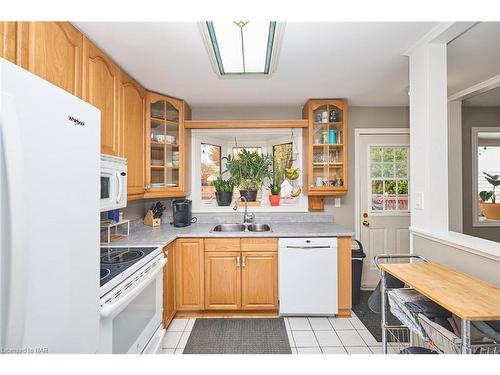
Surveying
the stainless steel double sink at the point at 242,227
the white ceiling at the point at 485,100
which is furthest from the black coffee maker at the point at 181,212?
the white ceiling at the point at 485,100

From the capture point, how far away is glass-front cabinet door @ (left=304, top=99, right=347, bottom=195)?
2.71 metres

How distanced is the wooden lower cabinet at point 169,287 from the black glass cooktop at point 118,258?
358 mm

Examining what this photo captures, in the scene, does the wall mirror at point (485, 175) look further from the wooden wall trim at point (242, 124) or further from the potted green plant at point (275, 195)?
the potted green plant at point (275, 195)

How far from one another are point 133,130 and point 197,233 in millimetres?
1127

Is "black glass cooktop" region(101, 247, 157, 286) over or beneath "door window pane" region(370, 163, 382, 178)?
beneath

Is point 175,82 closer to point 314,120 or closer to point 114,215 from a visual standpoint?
point 114,215

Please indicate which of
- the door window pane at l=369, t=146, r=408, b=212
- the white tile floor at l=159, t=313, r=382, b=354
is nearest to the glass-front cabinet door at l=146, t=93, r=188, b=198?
the white tile floor at l=159, t=313, r=382, b=354

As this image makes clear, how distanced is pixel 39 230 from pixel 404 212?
3.43 m

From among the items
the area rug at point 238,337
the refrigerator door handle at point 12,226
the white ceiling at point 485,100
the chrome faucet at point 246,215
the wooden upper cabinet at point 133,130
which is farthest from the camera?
the chrome faucet at point 246,215

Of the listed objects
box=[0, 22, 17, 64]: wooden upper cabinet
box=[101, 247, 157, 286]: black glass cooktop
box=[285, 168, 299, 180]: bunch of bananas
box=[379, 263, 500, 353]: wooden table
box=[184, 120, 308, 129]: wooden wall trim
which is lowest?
box=[379, 263, 500, 353]: wooden table

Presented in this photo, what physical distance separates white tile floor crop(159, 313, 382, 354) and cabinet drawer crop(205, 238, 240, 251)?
717 mm

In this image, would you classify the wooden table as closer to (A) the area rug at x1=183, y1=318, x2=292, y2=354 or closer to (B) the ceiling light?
(A) the area rug at x1=183, y1=318, x2=292, y2=354

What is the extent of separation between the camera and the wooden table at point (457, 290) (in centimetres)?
89
